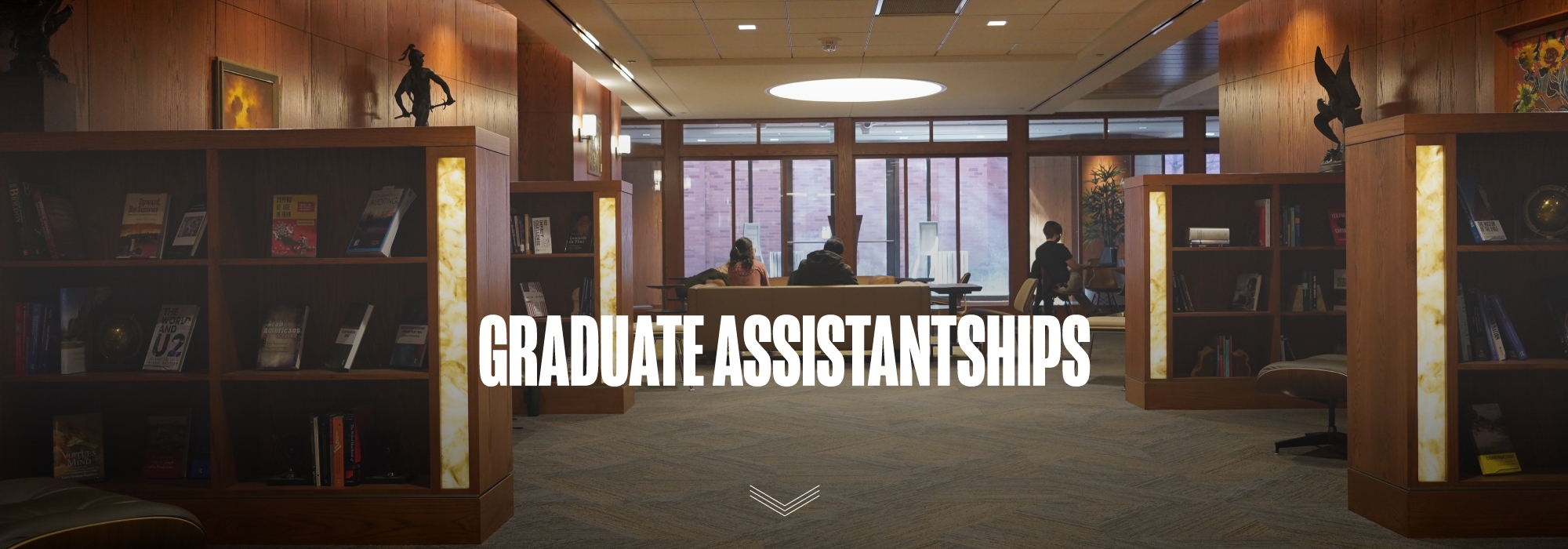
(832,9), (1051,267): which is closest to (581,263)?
(832,9)

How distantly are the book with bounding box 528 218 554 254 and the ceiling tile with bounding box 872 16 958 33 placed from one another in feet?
9.31

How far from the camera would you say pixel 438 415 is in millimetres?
3393

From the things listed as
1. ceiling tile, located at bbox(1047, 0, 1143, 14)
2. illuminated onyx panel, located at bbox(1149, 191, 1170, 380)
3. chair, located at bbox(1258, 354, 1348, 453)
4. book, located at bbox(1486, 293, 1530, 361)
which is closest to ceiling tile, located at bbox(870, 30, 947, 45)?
ceiling tile, located at bbox(1047, 0, 1143, 14)

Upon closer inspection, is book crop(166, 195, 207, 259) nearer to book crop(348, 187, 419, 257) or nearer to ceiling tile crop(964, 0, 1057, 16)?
book crop(348, 187, 419, 257)

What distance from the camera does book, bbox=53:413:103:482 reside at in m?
3.46

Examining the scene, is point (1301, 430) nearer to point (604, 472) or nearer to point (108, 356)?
point (604, 472)

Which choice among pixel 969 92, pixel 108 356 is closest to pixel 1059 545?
pixel 108 356

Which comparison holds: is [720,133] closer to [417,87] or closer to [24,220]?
[417,87]

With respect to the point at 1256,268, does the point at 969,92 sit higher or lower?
higher

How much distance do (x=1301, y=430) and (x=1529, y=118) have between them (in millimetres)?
2512

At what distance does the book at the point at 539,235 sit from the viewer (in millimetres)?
6309

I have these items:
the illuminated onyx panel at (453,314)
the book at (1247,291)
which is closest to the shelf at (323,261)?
the illuminated onyx panel at (453,314)

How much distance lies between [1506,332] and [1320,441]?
54.6 inches

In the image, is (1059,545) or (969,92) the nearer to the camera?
(1059,545)
